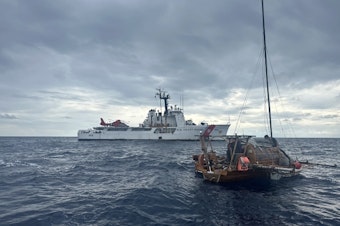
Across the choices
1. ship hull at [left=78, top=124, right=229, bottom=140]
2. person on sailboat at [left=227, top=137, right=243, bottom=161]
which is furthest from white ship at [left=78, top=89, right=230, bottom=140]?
person on sailboat at [left=227, top=137, right=243, bottom=161]

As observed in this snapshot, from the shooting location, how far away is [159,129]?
291 feet

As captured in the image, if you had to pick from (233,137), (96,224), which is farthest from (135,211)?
(233,137)

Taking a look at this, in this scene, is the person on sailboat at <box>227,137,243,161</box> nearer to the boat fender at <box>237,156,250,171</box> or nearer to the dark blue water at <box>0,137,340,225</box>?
the boat fender at <box>237,156,250,171</box>

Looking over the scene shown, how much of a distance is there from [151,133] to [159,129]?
3454 millimetres

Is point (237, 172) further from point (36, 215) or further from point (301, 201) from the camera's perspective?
point (36, 215)

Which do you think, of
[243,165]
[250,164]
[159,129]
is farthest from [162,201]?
[159,129]

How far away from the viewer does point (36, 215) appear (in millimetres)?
11359

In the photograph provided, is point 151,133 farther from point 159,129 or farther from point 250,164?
point 250,164

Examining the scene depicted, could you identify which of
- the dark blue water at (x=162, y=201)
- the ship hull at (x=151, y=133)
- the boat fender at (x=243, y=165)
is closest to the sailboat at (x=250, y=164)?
the boat fender at (x=243, y=165)

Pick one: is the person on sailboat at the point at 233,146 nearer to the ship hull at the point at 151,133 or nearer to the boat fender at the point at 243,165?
the boat fender at the point at 243,165

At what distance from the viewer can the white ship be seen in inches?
3403

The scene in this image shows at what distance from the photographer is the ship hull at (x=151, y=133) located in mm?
86188

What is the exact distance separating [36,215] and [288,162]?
18.7 m

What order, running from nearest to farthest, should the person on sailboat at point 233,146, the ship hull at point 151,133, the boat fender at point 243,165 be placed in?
the boat fender at point 243,165
the person on sailboat at point 233,146
the ship hull at point 151,133
